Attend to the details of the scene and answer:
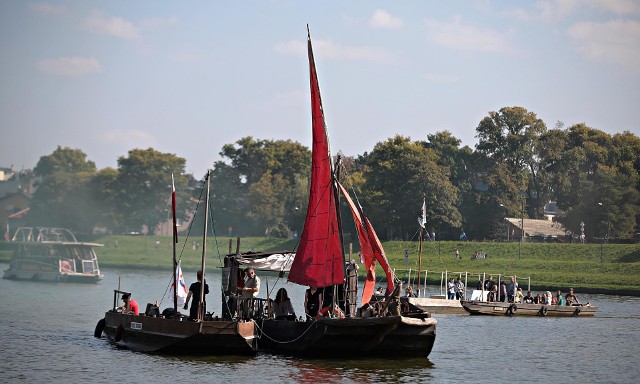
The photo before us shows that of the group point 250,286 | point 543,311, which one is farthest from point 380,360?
point 543,311

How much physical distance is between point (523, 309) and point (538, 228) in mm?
75627

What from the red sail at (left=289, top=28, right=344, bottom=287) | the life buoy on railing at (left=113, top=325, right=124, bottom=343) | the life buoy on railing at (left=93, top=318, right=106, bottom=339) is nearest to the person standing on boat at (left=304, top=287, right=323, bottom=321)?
the red sail at (left=289, top=28, right=344, bottom=287)

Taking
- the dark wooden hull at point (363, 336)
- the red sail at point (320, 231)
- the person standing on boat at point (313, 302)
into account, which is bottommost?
the dark wooden hull at point (363, 336)

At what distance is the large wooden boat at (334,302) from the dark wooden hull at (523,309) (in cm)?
2499

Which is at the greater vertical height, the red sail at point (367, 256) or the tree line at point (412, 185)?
the tree line at point (412, 185)

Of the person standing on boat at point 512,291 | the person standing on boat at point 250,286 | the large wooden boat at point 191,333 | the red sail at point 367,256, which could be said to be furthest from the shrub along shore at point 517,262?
the large wooden boat at point 191,333

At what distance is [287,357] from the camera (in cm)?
4241

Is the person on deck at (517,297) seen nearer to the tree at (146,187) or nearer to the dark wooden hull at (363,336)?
the dark wooden hull at (363,336)

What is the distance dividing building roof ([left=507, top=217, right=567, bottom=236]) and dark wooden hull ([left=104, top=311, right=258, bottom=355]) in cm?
10073

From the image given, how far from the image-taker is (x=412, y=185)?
137m

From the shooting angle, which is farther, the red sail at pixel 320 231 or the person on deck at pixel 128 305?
the person on deck at pixel 128 305

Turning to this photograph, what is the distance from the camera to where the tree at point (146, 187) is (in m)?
180

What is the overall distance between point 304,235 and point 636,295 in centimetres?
5639

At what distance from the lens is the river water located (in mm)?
38062
